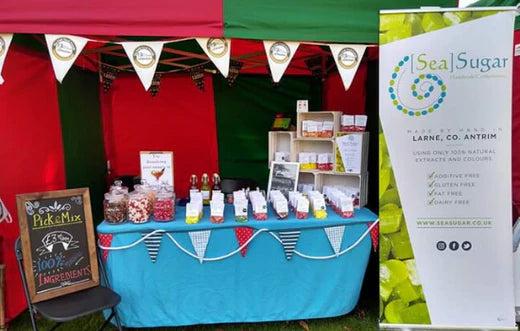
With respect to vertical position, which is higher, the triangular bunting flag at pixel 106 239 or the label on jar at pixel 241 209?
the label on jar at pixel 241 209

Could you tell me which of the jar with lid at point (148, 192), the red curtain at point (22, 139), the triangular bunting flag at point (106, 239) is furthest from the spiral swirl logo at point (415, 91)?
the red curtain at point (22, 139)

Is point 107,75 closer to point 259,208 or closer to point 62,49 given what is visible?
point 62,49

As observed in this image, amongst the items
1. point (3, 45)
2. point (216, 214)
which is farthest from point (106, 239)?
point (3, 45)

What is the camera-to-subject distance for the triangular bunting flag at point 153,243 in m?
2.18

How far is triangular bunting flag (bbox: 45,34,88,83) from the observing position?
1986 millimetres

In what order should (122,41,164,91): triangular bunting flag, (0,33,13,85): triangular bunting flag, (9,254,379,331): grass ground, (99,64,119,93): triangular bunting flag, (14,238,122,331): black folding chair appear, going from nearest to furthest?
(14,238,122,331): black folding chair, (0,33,13,85): triangular bunting flag, (122,41,164,91): triangular bunting flag, (9,254,379,331): grass ground, (99,64,119,93): triangular bunting flag

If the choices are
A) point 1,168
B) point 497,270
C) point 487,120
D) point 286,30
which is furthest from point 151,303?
point 487,120

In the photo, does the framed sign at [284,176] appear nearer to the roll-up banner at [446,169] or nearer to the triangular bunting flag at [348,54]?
the roll-up banner at [446,169]

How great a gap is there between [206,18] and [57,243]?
1523 mm

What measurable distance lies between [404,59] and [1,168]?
254 centimetres

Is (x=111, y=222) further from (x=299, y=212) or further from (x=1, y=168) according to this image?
(x=299, y=212)

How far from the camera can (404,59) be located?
7.07 feet

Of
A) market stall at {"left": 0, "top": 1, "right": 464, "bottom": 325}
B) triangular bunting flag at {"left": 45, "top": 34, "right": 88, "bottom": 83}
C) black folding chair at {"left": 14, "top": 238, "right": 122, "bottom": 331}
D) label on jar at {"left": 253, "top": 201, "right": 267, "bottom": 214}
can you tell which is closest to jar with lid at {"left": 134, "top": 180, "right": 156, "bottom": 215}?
market stall at {"left": 0, "top": 1, "right": 464, "bottom": 325}

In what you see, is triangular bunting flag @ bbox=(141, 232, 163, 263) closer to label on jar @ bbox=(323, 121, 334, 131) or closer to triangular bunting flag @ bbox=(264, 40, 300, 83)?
triangular bunting flag @ bbox=(264, 40, 300, 83)
